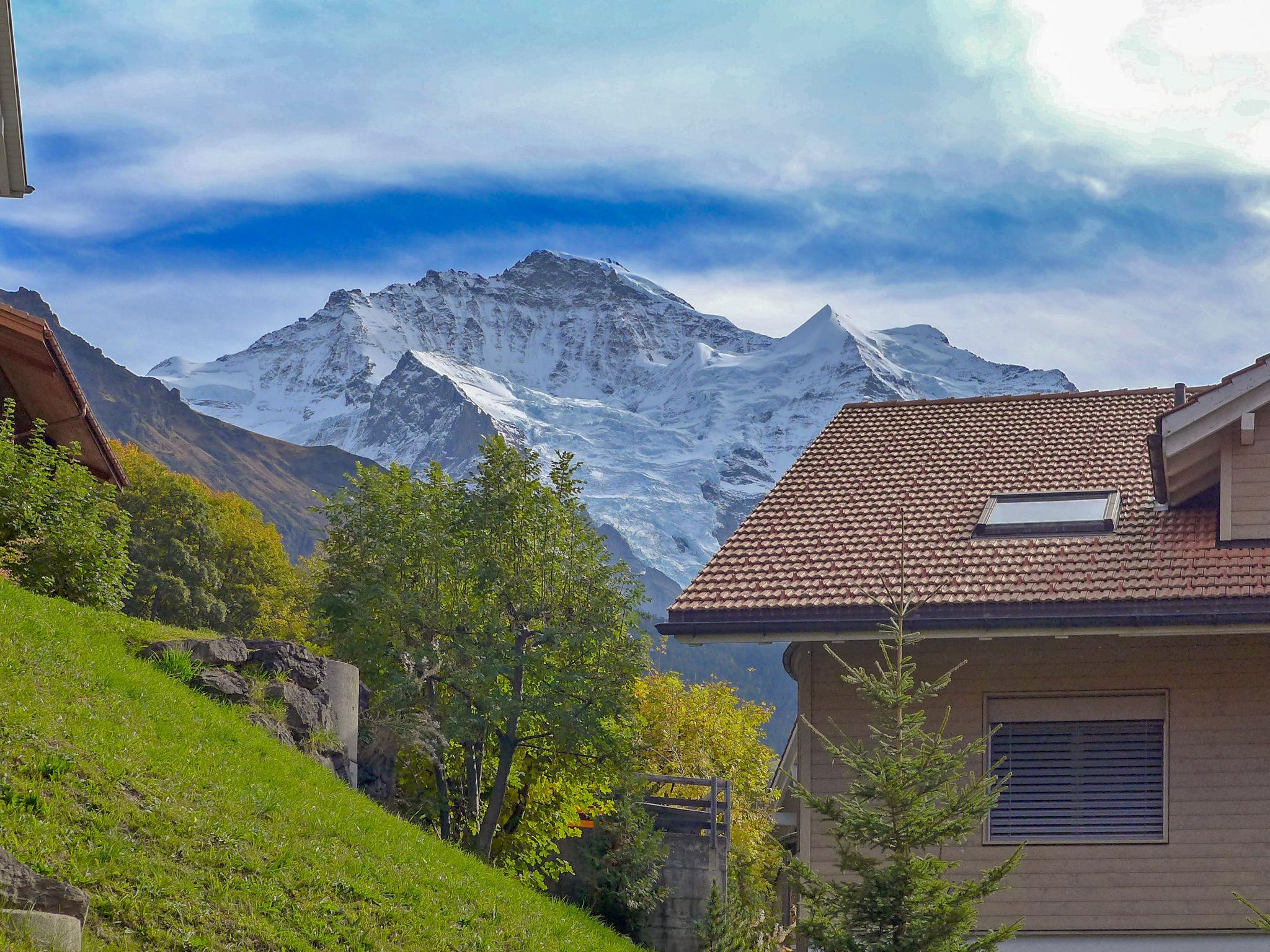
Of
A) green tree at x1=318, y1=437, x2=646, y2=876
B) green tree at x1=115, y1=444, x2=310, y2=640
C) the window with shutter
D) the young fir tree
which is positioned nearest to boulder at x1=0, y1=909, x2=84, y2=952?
the young fir tree

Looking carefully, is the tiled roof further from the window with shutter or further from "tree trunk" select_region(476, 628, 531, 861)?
"tree trunk" select_region(476, 628, 531, 861)

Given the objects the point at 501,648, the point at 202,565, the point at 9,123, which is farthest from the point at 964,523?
the point at 202,565

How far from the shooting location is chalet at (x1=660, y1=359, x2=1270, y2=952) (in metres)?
15.1

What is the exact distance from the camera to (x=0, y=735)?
36.9ft

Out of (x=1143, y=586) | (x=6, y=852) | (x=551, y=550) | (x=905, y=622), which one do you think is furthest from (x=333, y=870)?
(x=551, y=550)

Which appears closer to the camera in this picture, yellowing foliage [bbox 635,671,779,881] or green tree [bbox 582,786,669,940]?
green tree [bbox 582,786,669,940]

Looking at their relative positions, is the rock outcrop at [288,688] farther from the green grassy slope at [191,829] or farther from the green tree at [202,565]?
the green tree at [202,565]

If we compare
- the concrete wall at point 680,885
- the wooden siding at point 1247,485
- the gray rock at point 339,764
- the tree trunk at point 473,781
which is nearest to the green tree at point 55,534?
the gray rock at point 339,764

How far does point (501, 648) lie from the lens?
25.0 meters

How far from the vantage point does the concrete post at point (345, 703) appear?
18562 millimetres

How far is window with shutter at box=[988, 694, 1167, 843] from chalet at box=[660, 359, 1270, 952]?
0.9 inches

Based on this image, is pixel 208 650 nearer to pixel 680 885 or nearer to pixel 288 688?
pixel 288 688

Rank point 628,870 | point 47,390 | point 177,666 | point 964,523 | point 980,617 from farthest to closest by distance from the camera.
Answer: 1. point 628,870
2. point 47,390
3. point 964,523
4. point 177,666
5. point 980,617

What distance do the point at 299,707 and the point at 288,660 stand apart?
76cm
